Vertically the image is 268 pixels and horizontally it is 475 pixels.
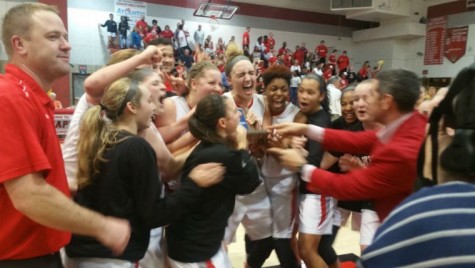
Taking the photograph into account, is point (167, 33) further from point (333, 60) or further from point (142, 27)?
point (333, 60)

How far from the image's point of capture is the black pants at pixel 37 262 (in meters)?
1.56

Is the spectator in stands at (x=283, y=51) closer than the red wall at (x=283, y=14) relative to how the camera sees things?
No

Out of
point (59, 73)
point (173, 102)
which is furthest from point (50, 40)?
point (173, 102)

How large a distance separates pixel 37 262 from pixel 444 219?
5.16ft

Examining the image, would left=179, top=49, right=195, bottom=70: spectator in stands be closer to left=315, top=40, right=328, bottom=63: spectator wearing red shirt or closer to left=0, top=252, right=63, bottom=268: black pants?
left=315, top=40, right=328, bottom=63: spectator wearing red shirt

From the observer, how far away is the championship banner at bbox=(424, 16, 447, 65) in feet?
59.3

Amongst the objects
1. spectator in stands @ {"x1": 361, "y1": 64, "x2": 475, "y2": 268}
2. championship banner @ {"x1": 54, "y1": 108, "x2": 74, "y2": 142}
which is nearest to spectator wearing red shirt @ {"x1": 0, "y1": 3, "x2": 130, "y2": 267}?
spectator in stands @ {"x1": 361, "y1": 64, "x2": 475, "y2": 268}

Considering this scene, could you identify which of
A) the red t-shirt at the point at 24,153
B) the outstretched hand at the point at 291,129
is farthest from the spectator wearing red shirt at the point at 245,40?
the red t-shirt at the point at 24,153

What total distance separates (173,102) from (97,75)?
0.82 metres

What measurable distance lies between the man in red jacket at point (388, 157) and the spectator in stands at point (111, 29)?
542 inches

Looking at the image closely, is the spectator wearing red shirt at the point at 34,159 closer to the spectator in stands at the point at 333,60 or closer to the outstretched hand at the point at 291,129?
the outstretched hand at the point at 291,129

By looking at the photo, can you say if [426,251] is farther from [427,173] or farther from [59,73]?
[59,73]

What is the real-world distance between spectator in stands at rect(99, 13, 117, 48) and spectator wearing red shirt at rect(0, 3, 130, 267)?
13875 millimetres

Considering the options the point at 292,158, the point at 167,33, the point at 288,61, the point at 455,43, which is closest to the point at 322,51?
the point at 288,61
